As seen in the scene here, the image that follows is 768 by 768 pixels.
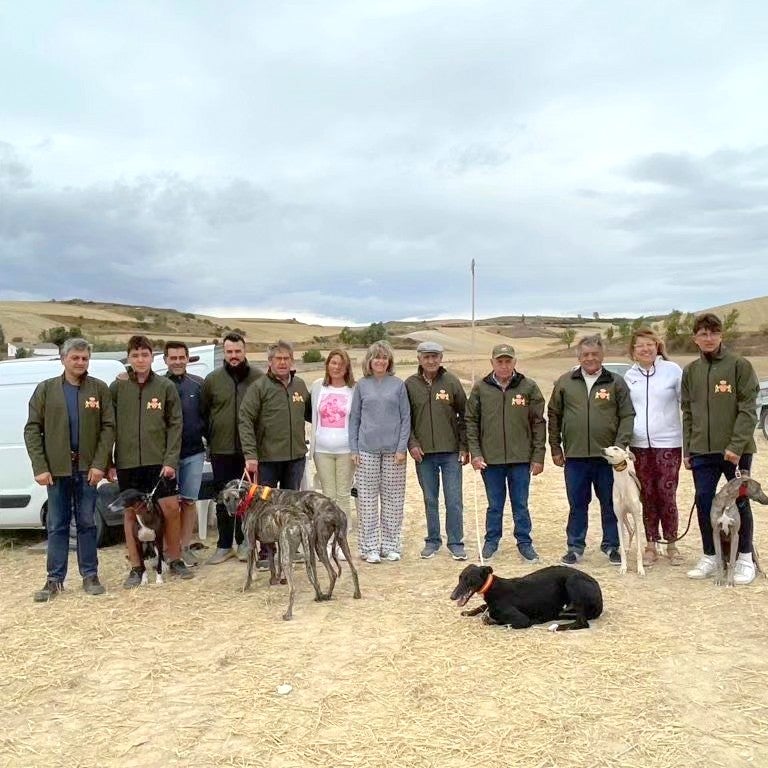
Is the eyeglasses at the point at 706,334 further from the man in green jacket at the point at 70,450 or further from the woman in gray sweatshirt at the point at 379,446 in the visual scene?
the man in green jacket at the point at 70,450

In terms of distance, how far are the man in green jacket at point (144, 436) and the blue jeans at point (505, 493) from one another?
289cm

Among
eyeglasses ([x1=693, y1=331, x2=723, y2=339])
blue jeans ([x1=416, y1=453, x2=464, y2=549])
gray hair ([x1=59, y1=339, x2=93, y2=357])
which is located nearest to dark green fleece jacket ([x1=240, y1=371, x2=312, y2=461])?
blue jeans ([x1=416, y1=453, x2=464, y2=549])

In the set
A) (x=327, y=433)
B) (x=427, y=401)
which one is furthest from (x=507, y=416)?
(x=327, y=433)

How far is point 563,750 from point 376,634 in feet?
6.02

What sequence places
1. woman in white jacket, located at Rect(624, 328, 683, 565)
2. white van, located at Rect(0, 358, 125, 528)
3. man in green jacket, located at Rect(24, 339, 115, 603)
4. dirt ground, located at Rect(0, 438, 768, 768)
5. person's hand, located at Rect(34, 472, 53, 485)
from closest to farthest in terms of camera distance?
dirt ground, located at Rect(0, 438, 768, 768), person's hand, located at Rect(34, 472, 53, 485), man in green jacket, located at Rect(24, 339, 115, 603), woman in white jacket, located at Rect(624, 328, 683, 565), white van, located at Rect(0, 358, 125, 528)

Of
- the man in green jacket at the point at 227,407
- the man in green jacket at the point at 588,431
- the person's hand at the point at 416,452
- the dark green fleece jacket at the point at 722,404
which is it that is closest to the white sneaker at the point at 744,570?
the dark green fleece jacket at the point at 722,404

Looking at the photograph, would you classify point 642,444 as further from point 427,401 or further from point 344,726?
point 344,726

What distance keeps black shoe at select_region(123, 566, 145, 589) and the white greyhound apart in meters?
4.21

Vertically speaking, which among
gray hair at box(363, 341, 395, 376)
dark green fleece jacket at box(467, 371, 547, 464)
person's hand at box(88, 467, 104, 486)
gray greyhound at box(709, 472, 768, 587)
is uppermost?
gray hair at box(363, 341, 395, 376)

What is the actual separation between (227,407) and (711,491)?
4371 millimetres

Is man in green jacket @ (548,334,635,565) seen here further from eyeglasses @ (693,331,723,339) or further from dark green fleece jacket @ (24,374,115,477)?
dark green fleece jacket @ (24,374,115,477)

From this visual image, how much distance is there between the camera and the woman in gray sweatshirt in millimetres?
6945

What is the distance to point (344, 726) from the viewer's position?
3.89 meters

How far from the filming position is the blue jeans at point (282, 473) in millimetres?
6832
